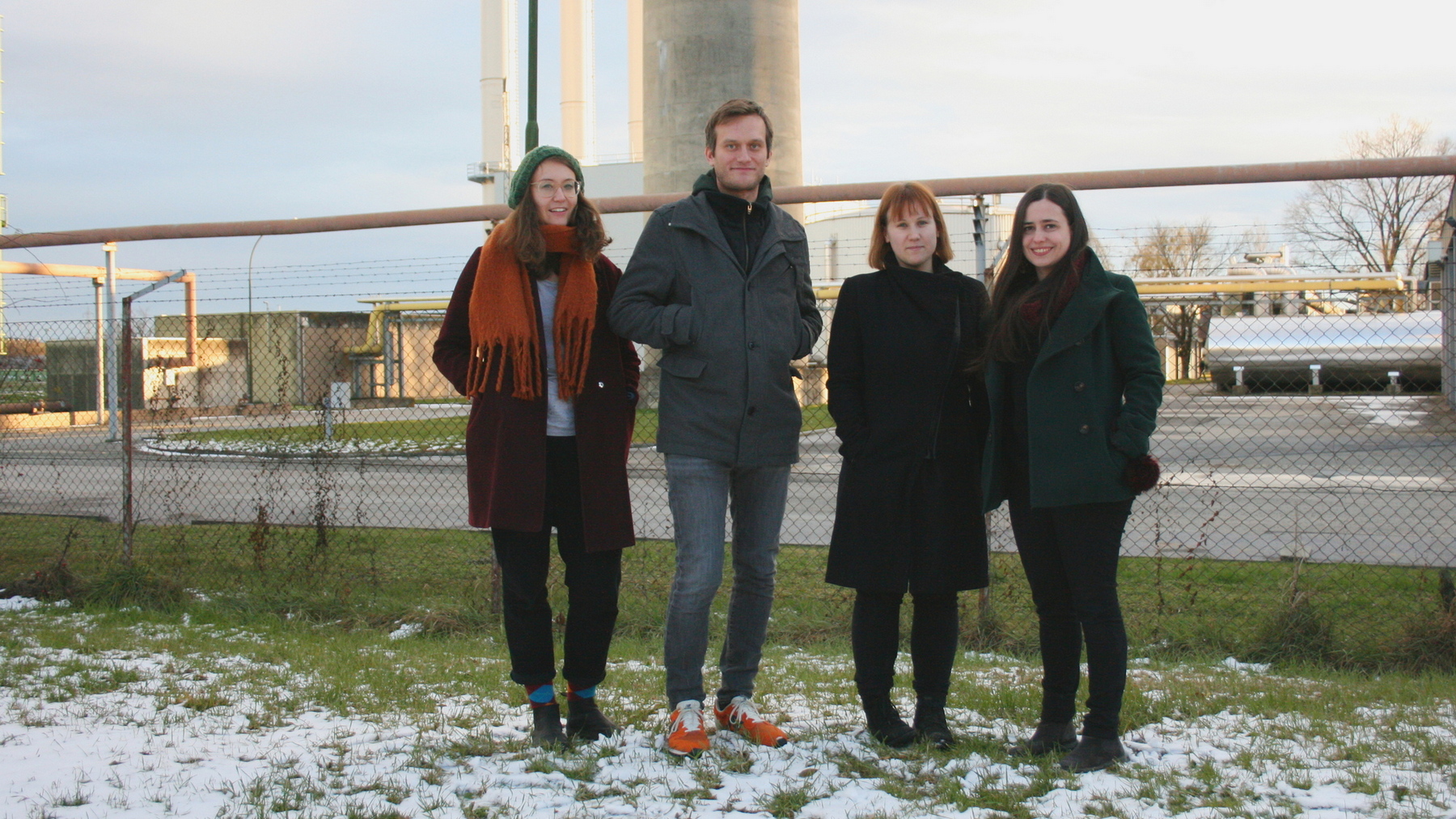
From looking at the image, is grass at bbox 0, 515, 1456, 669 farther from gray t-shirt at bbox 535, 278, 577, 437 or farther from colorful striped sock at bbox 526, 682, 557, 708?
gray t-shirt at bbox 535, 278, 577, 437

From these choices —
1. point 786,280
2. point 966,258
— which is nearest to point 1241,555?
point 786,280

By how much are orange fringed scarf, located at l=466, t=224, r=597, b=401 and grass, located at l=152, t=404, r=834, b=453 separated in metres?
10.8

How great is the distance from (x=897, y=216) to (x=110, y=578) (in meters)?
5.14

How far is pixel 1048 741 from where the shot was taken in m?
3.37

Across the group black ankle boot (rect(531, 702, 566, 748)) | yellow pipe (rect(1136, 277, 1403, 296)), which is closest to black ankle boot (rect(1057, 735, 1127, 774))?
black ankle boot (rect(531, 702, 566, 748))

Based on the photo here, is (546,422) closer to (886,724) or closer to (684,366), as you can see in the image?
(684,366)

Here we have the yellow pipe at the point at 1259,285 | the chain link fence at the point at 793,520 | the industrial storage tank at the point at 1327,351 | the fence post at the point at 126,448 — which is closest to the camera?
the chain link fence at the point at 793,520

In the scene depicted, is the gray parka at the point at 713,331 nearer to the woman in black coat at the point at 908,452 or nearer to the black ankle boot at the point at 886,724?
the woman in black coat at the point at 908,452

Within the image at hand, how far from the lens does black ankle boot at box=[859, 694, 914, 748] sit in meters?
3.40

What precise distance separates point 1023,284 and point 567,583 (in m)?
1.74

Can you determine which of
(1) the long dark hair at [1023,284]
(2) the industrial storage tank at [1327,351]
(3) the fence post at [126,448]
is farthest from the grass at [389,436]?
(1) the long dark hair at [1023,284]

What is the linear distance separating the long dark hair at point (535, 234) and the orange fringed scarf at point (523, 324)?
0.03 metres

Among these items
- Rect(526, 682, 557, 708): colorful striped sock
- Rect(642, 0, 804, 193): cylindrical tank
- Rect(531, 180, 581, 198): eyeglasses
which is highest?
Rect(642, 0, 804, 193): cylindrical tank

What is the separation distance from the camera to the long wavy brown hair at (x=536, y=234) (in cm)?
341
